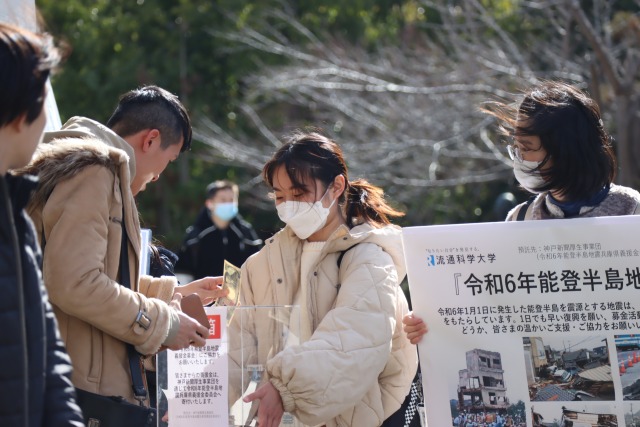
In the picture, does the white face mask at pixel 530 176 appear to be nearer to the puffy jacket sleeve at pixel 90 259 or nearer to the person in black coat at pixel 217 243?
the puffy jacket sleeve at pixel 90 259

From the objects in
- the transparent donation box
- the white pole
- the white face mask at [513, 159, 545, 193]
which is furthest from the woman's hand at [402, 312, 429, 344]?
the white pole

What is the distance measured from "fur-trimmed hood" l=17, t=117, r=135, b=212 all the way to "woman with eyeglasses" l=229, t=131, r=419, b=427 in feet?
2.37

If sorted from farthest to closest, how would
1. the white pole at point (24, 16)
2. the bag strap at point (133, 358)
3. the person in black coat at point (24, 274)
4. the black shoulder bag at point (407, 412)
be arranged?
the white pole at point (24, 16) → the black shoulder bag at point (407, 412) → the bag strap at point (133, 358) → the person in black coat at point (24, 274)

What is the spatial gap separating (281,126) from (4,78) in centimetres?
1477

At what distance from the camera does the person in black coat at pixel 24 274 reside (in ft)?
8.01

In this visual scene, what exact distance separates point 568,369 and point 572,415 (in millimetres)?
155

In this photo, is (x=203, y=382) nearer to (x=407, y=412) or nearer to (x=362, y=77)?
(x=407, y=412)

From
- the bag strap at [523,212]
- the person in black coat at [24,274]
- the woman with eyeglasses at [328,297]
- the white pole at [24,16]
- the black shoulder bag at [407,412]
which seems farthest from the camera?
the white pole at [24,16]

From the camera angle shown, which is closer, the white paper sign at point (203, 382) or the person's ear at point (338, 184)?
the white paper sign at point (203, 382)

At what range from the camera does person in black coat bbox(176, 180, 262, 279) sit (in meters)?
9.54

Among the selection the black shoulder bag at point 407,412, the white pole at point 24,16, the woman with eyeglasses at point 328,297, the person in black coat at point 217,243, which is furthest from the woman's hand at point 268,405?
the person in black coat at point 217,243

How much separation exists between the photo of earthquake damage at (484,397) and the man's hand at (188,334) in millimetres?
923

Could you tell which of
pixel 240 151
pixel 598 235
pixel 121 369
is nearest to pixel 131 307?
pixel 121 369

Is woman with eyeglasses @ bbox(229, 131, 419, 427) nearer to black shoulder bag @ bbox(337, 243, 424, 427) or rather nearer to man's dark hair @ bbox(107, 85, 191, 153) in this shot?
black shoulder bag @ bbox(337, 243, 424, 427)
